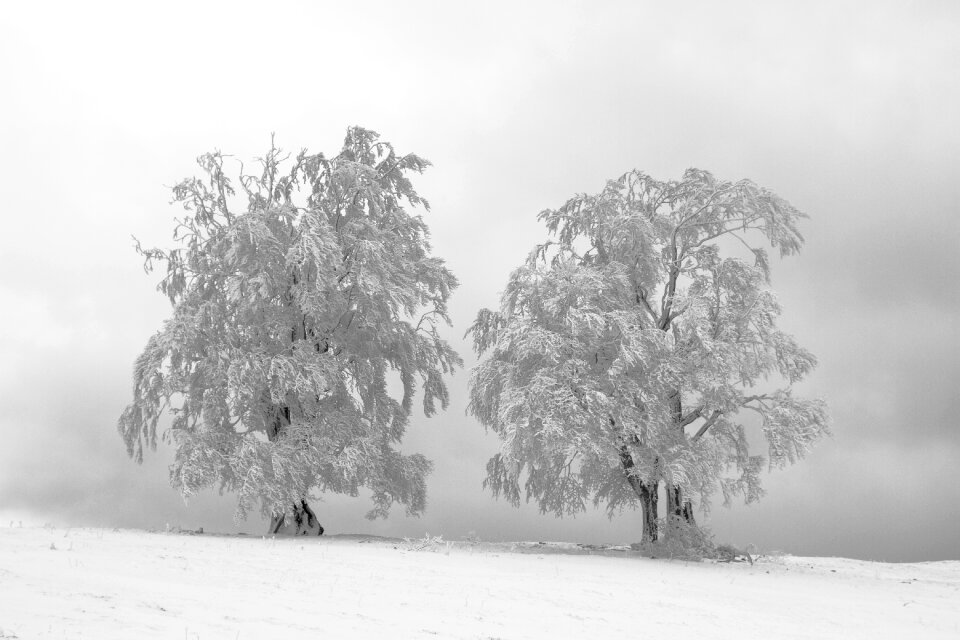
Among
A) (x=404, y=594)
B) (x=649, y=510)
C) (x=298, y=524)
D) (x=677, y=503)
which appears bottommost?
(x=404, y=594)

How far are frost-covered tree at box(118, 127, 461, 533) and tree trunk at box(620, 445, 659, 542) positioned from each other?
5.33m

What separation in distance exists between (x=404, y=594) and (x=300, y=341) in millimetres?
9914

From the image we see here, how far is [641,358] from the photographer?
1870 cm

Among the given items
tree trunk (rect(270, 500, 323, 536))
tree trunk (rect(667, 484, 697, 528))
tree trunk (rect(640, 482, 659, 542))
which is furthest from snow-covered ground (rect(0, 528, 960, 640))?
tree trunk (rect(270, 500, 323, 536))

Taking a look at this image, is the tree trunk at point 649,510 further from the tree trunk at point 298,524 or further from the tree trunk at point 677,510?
the tree trunk at point 298,524

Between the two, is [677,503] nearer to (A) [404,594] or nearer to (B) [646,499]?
(B) [646,499]

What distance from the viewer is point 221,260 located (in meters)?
21.6

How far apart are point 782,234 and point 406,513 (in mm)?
12207

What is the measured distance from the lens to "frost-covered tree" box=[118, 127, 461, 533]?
759 inches

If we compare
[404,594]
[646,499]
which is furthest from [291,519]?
[404,594]

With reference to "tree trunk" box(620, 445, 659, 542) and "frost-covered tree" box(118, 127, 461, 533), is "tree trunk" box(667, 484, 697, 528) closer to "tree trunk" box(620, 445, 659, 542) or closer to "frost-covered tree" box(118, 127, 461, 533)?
"tree trunk" box(620, 445, 659, 542)

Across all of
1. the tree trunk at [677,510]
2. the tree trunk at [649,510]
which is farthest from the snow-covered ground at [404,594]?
the tree trunk at [649,510]

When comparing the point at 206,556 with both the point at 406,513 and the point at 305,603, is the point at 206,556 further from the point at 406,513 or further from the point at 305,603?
the point at 406,513

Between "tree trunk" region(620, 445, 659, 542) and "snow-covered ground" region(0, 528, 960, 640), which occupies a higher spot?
"tree trunk" region(620, 445, 659, 542)
